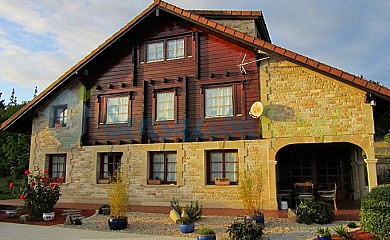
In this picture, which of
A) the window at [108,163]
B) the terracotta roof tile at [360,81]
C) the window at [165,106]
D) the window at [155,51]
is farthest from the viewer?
the window at [108,163]

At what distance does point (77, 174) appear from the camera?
13891 mm

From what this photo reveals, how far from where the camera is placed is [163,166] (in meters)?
13.1

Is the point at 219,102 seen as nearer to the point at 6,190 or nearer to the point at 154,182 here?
the point at 154,182

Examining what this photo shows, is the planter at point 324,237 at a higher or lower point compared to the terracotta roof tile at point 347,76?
lower

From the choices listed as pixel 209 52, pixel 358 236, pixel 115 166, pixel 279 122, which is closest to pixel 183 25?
pixel 209 52

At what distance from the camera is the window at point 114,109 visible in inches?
545

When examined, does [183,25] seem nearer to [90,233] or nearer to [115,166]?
[115,166]

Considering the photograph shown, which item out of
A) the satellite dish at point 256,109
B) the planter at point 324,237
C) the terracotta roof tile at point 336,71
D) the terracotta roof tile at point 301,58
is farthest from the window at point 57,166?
the planter at point 324,237

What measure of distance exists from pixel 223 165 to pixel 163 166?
7.74 feet

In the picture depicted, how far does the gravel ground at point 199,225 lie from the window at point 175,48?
6.06 meters

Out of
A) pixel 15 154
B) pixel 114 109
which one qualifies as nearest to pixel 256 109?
pixel 114 109

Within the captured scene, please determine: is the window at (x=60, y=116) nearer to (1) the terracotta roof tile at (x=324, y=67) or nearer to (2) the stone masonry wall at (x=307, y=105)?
(2) the stone masonry wall at (x=307, y=105)

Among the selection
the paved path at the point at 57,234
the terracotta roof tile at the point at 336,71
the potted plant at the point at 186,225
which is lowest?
the paved path at the point at 57,234

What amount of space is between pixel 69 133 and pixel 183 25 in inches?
255
